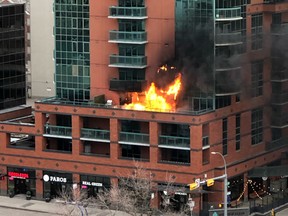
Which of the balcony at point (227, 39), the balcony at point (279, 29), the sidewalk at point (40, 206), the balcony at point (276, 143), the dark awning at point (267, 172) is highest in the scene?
the balcony at point (279, 29)

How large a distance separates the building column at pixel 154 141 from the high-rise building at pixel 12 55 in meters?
18.9

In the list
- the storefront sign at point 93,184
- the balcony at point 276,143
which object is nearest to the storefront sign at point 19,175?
the storefront sign at point 93,184

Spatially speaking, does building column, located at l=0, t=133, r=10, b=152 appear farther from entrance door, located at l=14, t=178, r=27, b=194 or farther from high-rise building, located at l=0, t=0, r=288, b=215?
entrance door, located at l=14, t=178, r=27, b=194

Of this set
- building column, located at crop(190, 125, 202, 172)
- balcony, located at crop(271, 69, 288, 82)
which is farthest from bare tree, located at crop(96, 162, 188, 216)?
balcony, located at crop(271, 69, 288, 82)

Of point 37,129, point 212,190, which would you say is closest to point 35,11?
point 37,129

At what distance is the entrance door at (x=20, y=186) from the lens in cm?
11381

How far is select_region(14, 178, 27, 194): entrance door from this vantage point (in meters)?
114

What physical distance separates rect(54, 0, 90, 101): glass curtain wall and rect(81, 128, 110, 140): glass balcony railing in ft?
12.1

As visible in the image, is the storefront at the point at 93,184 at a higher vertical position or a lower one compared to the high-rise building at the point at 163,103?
lower

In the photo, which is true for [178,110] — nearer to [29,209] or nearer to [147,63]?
[147,63]

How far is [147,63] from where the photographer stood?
4269 inches

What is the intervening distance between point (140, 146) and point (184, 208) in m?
7.53

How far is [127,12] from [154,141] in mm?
11722

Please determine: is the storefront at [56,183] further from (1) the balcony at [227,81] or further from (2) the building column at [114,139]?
(1) the balcony at [227,81]
